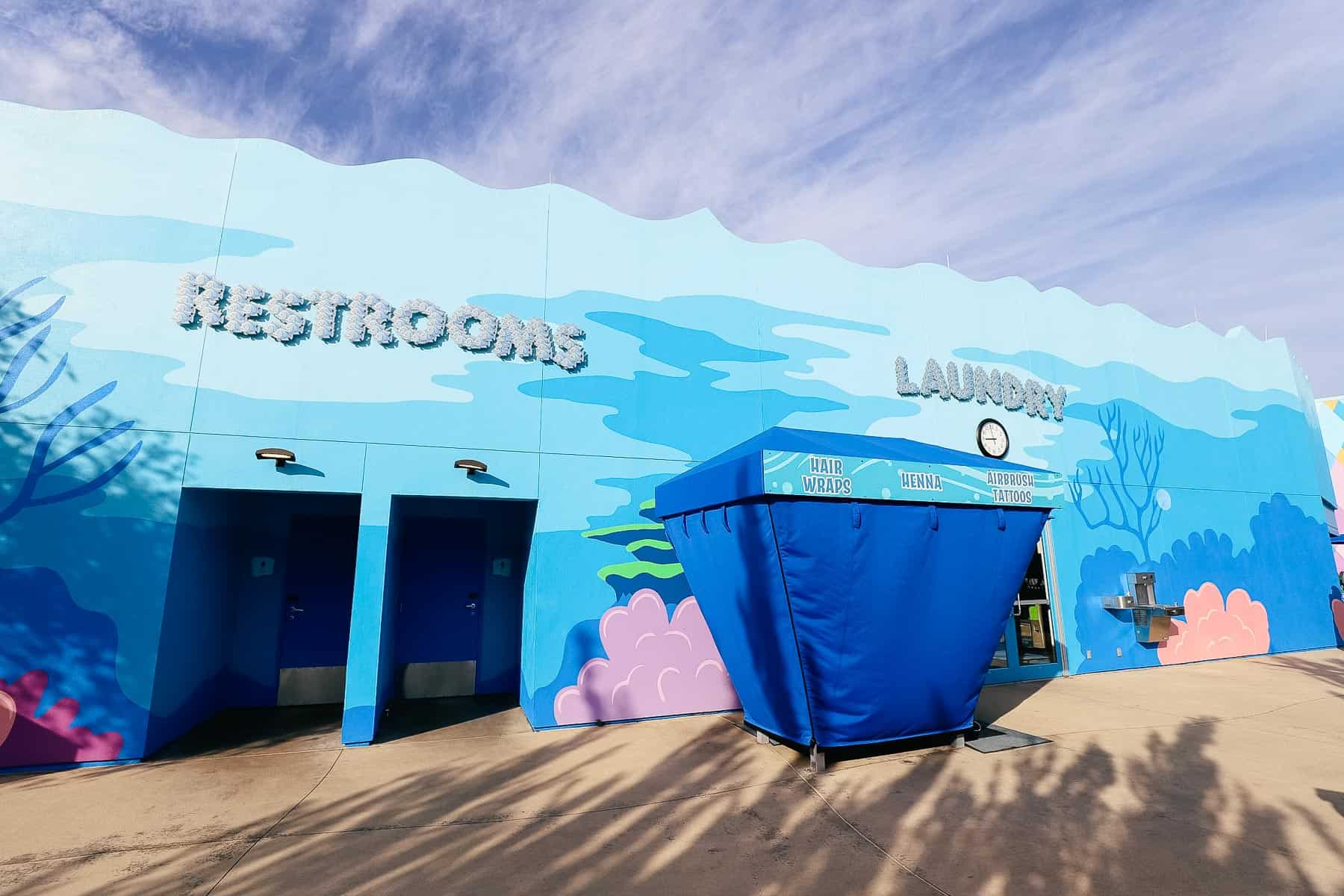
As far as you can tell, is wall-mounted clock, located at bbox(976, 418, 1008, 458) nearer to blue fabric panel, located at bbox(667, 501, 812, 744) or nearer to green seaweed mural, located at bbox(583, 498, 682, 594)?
green seaweed mural, located at bbox(583, 498, 682, 594)

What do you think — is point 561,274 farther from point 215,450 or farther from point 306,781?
point 306,781

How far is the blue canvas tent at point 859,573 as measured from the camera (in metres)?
5.43

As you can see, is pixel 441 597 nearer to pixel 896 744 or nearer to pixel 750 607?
pixel 750 607

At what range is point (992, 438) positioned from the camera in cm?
1057

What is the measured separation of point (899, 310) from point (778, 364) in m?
2.63

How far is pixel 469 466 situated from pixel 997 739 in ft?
20.8

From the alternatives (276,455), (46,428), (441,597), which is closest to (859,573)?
(276,455)

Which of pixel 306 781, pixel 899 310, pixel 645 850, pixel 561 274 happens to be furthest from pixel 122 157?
pixel 899 310

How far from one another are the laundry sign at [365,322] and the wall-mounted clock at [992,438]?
6672 mm

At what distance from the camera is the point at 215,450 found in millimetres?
6781

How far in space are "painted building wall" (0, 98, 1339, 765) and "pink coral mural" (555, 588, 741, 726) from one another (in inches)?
1.5

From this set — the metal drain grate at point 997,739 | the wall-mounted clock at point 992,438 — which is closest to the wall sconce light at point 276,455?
the metal drain grate at point 997,739

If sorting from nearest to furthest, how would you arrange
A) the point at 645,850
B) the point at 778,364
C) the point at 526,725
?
the point at 645,850
the point at 526,725
the point at 778,364

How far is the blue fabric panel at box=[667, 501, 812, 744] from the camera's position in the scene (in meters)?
5.55
